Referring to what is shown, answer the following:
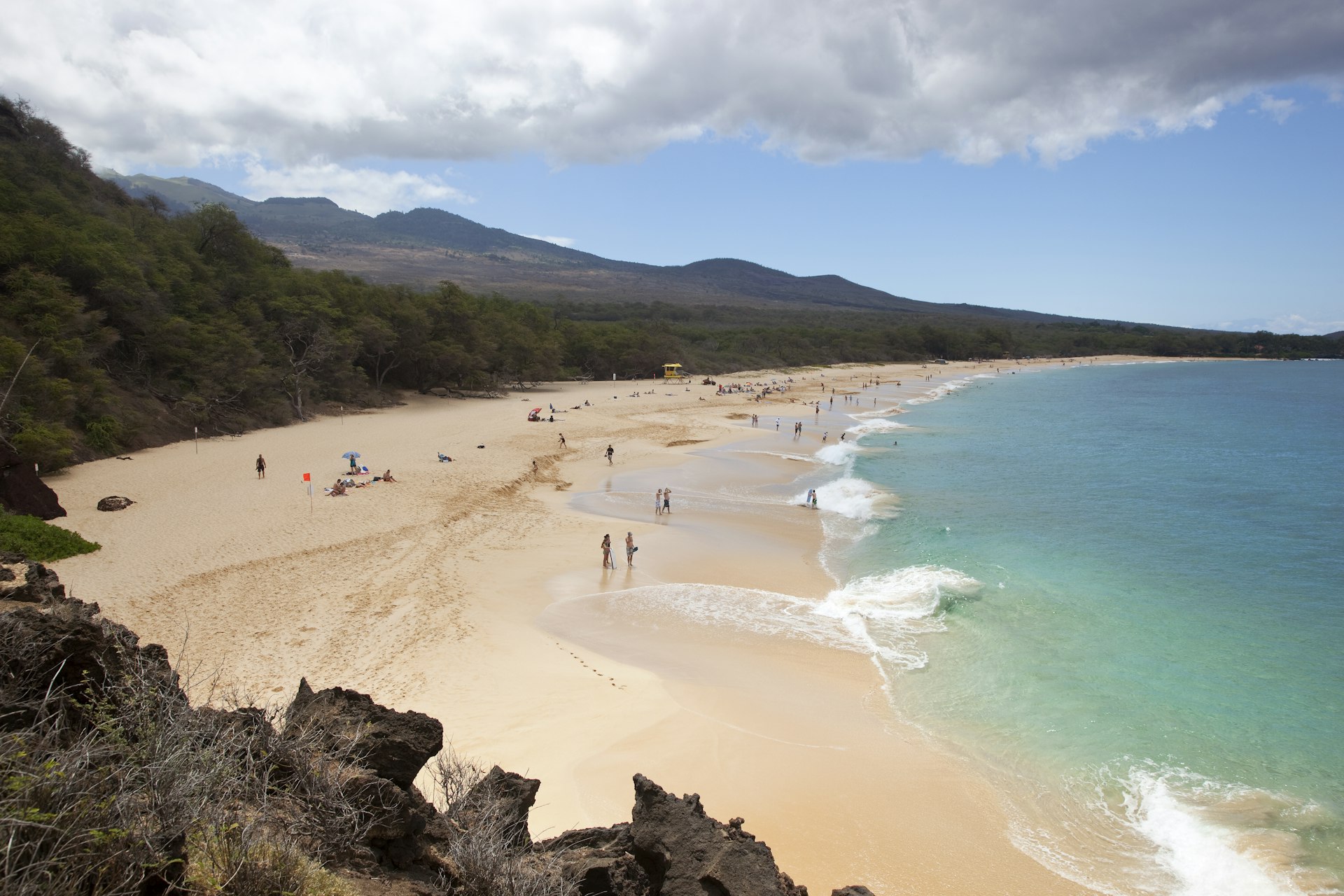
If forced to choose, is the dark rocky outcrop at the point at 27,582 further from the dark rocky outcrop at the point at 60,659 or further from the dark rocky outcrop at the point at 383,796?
the dark rocky outcrop at the point at 60,659

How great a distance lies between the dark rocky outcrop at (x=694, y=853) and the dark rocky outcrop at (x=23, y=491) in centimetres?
1796

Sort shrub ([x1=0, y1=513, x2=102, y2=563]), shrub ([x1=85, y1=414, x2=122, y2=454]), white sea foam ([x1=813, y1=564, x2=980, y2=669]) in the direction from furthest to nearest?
1. shrub ([x1=85, y1=414, x2=122, y2=454])
2. shrub ([x1=0, y1=513, x2=102, y2=563])
3. white sea foam ([x1=813, y1=564, x2=980, y2=669])

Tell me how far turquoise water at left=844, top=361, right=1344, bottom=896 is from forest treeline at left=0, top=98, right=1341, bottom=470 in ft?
58.3

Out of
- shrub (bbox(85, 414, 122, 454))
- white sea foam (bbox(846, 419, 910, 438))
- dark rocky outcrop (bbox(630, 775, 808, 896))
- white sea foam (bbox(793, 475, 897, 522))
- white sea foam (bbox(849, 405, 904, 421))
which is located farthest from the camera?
white sea foam (bbox(849, 405, 904, 421))

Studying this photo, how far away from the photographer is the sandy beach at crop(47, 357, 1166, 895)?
8.60 metres

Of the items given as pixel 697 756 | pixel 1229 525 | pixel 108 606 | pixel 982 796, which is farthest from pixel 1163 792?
pixel 1229 525

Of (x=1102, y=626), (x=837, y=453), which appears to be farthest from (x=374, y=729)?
(x=837, y=453)

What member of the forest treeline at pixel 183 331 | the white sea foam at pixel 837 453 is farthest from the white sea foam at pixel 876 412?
the forest treeline at pixel 183 331

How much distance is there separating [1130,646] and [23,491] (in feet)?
77.7

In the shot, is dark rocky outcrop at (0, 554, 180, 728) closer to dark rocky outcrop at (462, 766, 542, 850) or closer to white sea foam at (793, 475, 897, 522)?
dark rocky outcrop at (462, 766, 542, 850)

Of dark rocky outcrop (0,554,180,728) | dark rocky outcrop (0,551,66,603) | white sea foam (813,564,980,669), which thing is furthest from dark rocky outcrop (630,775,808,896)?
white sea foam (813,564,980,669)

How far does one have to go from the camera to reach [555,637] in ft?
43.9

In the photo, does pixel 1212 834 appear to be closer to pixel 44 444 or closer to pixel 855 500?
pixel 855 500

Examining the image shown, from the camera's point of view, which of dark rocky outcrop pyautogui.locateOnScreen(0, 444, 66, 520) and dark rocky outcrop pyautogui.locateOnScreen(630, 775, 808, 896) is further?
dark rocky outcrop pyautogui.locateOnScreen(0, 444, 66, 520)
